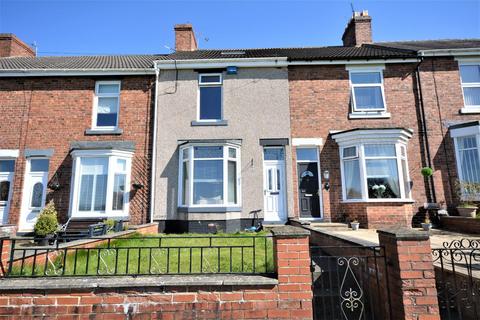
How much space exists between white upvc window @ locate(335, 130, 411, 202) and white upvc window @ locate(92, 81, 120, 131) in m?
9.05

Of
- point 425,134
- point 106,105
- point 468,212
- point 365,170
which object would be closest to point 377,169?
point 365,170

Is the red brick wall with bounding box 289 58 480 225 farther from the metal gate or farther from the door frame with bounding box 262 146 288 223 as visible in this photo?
the metal gate

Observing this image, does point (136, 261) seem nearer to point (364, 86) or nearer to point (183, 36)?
point (364, 86)

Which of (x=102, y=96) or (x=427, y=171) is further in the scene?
(x=102, y=96)

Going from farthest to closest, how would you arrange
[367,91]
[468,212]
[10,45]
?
[10,45] < [367,91] < [468,212]

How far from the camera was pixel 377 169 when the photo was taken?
984 cm

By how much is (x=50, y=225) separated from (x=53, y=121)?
539 centimetres

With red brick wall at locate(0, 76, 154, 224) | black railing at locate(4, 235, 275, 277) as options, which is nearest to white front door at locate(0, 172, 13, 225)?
red brick wall at locate(0, 76, 154, 224)

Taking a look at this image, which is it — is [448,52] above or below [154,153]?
above

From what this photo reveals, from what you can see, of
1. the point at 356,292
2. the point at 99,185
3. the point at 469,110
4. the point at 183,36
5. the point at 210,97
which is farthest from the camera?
the point at 183,36

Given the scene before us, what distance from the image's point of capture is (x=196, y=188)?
993 cm

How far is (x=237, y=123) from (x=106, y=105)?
5.33 m

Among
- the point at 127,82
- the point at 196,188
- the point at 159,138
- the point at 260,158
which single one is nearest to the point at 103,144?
the point at 159,138

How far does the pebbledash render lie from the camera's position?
9.85 meters
